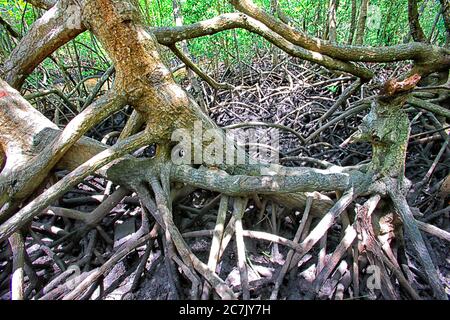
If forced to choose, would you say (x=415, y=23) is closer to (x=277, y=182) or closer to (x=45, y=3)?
(x=277, y=182)

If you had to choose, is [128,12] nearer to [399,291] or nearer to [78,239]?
[78,239]

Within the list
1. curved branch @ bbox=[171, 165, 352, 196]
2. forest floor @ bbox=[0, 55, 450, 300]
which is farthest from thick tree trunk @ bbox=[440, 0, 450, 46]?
curved branch @ bbox=[171, 165, 352, 196]

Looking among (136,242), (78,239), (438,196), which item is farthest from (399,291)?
(78,239)

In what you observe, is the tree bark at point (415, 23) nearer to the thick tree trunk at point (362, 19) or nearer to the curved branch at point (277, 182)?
the thick tree trunk at point (362, 19)

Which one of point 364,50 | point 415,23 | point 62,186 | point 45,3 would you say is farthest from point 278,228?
point 415,23

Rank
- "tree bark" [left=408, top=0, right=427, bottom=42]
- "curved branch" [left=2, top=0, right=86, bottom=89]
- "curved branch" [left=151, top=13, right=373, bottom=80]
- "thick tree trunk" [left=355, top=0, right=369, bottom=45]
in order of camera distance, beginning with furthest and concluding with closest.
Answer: "thick tree trunk" [left=355, top=0, right=369, bottom=45]
"tree bark" [left=408, top=0, right=427, bottom=42]
"curved branch" [left=151, top=13, right=373, bottom=80]
"curved branch" [left=2, top=0, right=86, bottom=89]

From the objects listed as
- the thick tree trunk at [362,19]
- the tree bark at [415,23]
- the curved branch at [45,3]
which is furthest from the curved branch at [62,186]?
the thick tree trunk at [362,19]

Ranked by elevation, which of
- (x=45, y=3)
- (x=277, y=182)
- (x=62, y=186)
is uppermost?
(x=45, y=3)

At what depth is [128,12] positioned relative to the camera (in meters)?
1.49

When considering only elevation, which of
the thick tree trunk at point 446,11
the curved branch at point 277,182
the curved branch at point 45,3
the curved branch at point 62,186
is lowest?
the curved branch at point 277,182

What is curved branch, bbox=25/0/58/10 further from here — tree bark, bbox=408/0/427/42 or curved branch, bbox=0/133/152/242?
tree bark, bbox=408/0/427/42

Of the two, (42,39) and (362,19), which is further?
(362,19)

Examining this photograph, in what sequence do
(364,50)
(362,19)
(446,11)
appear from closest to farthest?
(364,50)
(446,11)
(362,19)
